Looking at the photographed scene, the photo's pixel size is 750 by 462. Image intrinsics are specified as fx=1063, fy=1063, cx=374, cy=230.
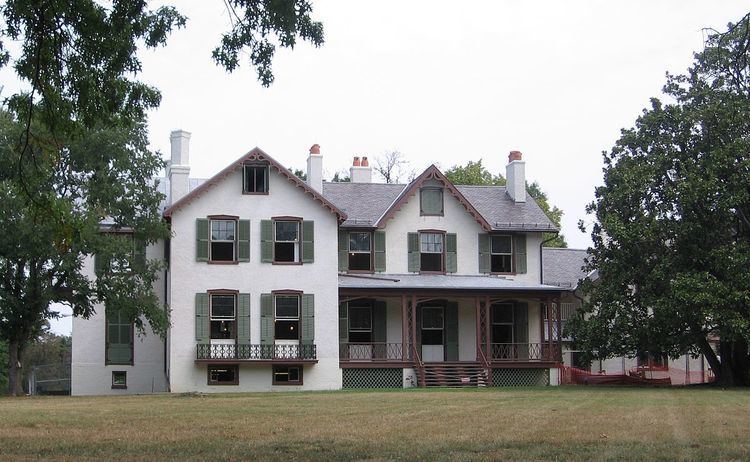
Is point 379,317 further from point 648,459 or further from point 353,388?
point 648,459

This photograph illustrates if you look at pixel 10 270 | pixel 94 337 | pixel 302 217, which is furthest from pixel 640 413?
pixel 94 337

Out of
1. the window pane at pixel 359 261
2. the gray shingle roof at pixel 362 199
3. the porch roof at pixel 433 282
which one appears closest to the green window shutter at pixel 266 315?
the porch roof at pixel 433 282

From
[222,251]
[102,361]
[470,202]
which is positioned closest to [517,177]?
[470,202]

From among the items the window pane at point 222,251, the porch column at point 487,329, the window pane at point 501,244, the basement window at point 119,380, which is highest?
the window pane at point 501,244

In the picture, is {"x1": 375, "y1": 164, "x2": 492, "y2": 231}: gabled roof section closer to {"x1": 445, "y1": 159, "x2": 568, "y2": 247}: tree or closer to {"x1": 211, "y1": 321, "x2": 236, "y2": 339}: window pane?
{"x1": 211, "y1": 321, "x2": 236, "y2": 339}: window pane

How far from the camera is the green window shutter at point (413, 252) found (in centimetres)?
3994

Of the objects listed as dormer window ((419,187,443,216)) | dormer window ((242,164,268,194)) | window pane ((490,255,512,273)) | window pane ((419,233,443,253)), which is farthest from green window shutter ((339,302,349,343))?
window pane ((490,255,512,273))

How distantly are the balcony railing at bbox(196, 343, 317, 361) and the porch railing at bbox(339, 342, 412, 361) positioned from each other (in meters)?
1.72

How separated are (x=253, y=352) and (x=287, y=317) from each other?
5.75ft

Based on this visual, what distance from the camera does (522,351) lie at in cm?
4000

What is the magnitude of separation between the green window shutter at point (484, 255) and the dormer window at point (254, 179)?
870 cm

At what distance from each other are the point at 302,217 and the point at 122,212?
6258 millimetres

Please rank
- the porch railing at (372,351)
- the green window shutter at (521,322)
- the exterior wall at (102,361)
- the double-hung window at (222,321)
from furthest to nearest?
the green window shutter at (521,322) < the exterior wall at (102,361) < the porch railing at (372,351) < the double-hung window at (222,321)

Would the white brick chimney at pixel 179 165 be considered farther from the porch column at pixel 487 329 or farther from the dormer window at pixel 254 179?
the porch column at pixel 487 329
